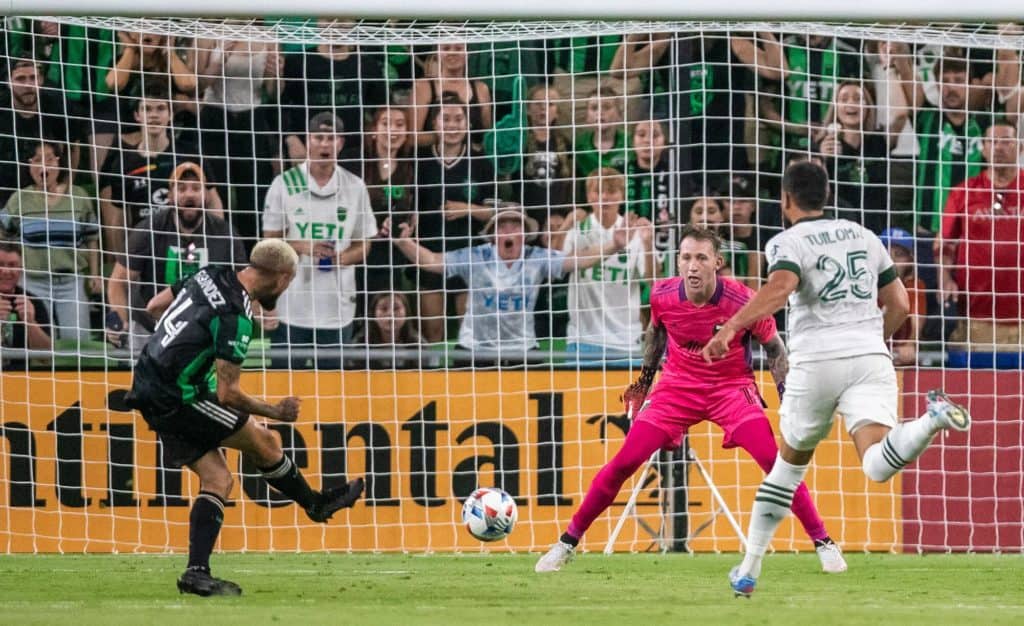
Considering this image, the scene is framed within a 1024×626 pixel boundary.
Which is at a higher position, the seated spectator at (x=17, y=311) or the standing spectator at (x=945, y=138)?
the standing spectator at (x=945, y=138)

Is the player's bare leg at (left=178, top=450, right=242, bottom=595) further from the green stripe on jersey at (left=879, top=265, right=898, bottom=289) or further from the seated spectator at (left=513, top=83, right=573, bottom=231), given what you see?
the seated spectator at (left=513, top=83, right=573, bottom=231)

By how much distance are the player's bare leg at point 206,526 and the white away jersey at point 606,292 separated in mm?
5104

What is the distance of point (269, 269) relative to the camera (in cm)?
803

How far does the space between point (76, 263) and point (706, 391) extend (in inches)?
208

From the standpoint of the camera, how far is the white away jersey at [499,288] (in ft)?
42.8

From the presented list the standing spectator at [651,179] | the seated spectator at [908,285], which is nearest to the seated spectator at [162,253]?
the standing spectator at [651,179]

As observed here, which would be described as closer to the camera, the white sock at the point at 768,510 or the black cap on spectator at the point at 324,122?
the white sock at the point at 768,510

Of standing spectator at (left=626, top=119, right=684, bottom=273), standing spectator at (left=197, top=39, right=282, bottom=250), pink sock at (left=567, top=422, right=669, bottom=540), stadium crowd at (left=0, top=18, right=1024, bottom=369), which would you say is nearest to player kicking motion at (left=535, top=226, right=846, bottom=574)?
pink sock at (left=567, top=422, right=669, bottom=540)

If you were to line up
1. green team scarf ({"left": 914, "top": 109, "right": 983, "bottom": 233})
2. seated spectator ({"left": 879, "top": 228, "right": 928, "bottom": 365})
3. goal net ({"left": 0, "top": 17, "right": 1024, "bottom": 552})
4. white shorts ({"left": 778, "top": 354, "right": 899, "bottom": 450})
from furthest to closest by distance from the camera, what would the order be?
green team scarf ({"left": 914, "top": 109, "right": 983, "bottom": 233}) < seated spectator ({"left": 879, "top": 228, "right": 928, "bottom": 365}) < goal net ({"left": 0, "top": 17, "right": 1024, "bottom": 552}) < white shorts ({"left": 778, "top": 354, "right": 899, "bottom": 450})

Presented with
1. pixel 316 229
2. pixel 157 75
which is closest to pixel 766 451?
pixel 316 229

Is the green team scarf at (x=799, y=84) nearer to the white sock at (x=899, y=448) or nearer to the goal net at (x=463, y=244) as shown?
the goal net at (x=463, y=244)

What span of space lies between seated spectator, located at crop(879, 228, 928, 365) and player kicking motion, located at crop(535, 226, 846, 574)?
3.19m

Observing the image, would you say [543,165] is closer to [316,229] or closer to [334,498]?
[316,229]

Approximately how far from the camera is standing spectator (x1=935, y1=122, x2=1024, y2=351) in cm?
1319
